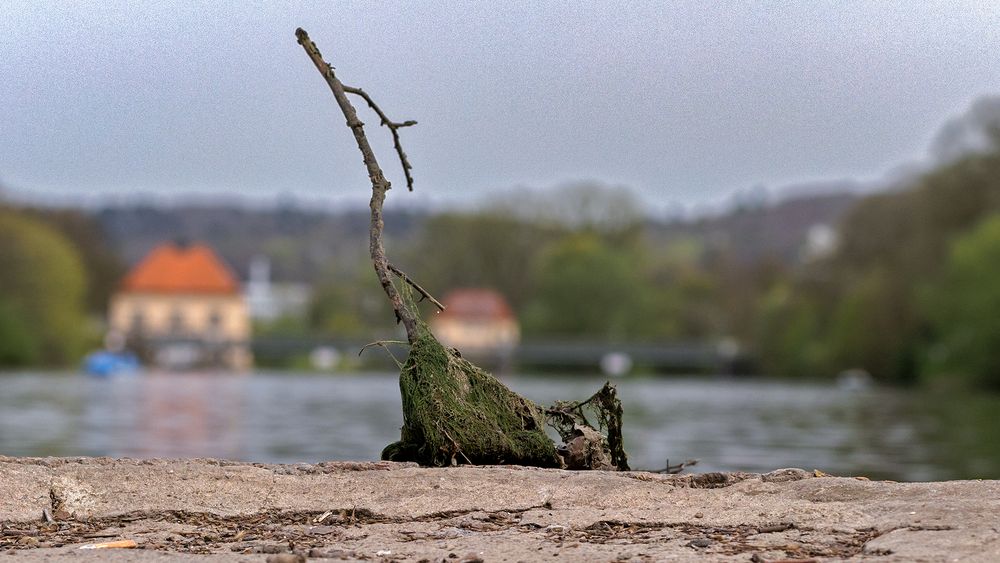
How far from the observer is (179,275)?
166 meters

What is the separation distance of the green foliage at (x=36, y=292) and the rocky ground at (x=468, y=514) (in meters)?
76.4

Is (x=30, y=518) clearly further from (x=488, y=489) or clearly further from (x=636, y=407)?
(x=636, y=407)

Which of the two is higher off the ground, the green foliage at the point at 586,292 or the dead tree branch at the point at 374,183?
the green foliage at the point at 586,292

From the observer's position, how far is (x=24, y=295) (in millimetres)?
83062

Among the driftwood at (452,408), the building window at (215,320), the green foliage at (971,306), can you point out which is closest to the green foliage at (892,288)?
the green foliage at (971,306)

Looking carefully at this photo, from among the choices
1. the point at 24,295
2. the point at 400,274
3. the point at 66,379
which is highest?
the point at 24,295

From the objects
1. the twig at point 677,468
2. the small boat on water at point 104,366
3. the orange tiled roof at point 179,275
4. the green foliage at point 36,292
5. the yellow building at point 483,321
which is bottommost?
the twig at point 677,468

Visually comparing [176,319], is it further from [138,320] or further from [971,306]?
[971,306]

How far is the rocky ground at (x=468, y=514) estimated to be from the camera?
6215 millimetres

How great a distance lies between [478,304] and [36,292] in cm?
4738

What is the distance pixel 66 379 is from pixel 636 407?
3336cm

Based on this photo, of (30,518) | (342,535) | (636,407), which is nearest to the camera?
(342,535)

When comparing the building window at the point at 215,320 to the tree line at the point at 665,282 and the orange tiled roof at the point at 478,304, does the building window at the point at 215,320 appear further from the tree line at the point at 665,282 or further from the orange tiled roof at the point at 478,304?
the orange tiled roof at the point at 478,304

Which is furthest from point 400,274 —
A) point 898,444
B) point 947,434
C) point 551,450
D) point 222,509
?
point 947,434
